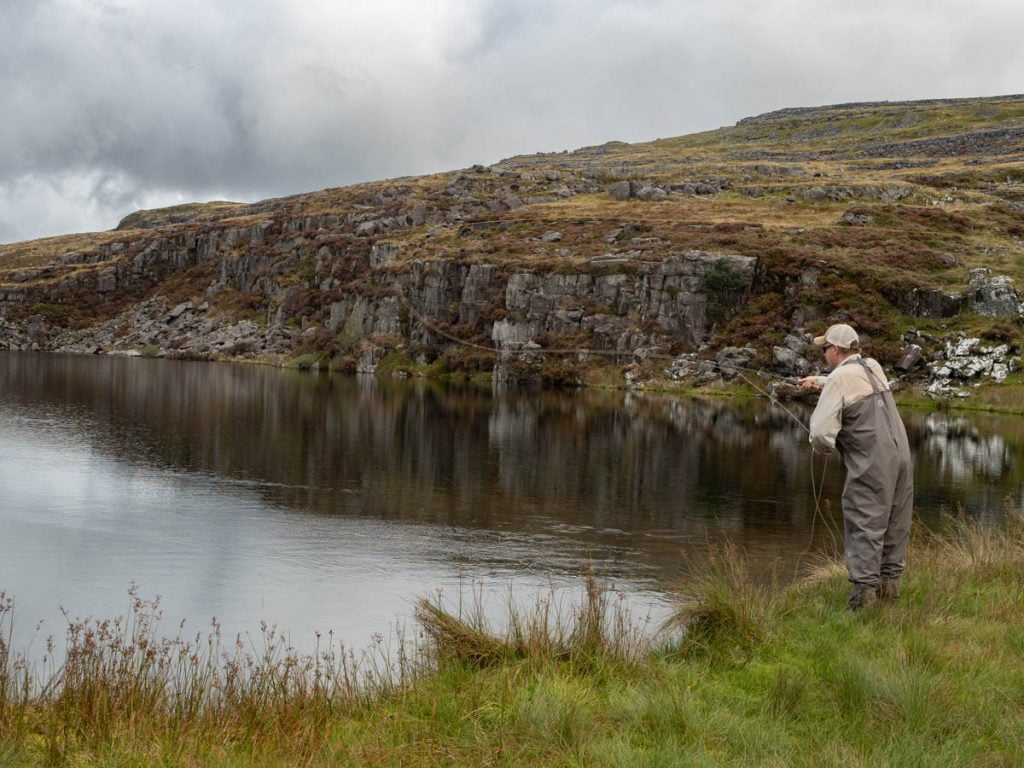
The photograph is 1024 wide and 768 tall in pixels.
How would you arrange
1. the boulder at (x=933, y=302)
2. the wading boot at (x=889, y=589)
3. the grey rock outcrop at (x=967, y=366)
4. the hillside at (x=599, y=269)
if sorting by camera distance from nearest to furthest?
the wading boot at (x=889, y=589)
the grey rock outcrop at (x=967, y=366)
the boulder at (x=933, y=302)
the hillside at (x=599, y=269)

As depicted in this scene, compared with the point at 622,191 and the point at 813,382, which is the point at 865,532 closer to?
the point at 813,382

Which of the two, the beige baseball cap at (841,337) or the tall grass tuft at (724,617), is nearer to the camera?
the tall grass tuft at (724,617)

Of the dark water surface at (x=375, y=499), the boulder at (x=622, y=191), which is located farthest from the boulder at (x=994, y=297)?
the boulder at (x=622, y=191)

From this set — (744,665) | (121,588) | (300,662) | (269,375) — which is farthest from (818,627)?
(269,375)

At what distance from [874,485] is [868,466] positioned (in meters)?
0.19

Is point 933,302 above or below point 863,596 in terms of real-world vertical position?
above

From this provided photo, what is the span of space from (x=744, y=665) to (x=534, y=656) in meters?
1.86

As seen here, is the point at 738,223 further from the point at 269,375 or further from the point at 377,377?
the point at 269,375

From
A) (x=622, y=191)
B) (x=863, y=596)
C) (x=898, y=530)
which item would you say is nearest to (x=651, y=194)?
(x=622, y=191)

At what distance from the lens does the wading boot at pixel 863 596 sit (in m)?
8.84

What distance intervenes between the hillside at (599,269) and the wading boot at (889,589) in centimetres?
2908

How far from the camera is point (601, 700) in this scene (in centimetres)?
672

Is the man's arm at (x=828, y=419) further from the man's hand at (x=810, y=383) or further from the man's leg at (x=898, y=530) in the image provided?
the man's leg at (x=898, y=530)

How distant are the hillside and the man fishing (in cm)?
2914
